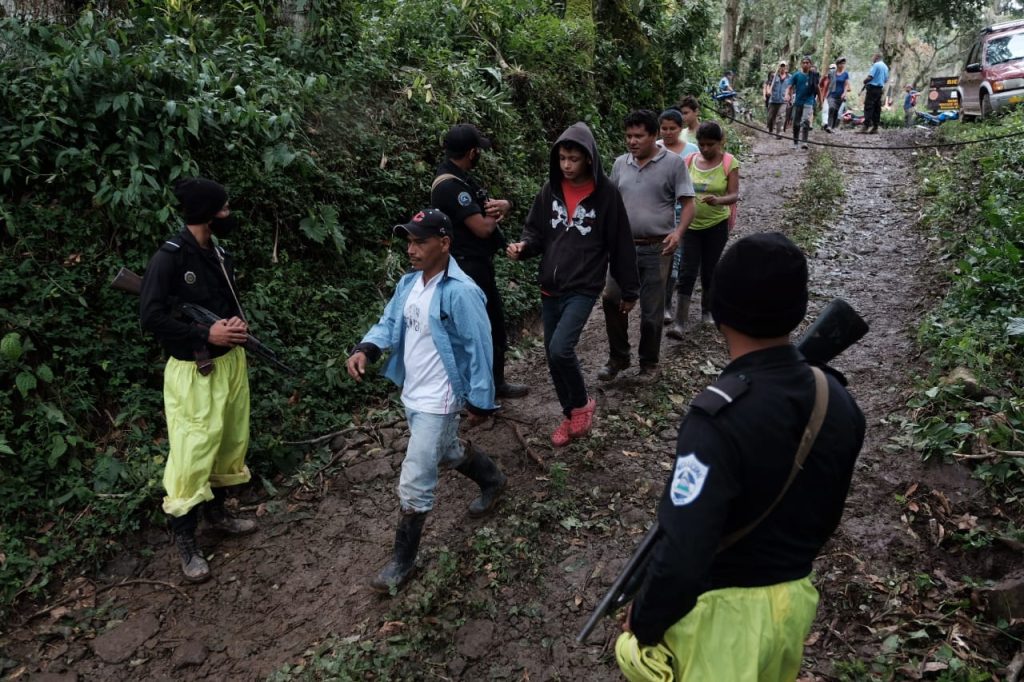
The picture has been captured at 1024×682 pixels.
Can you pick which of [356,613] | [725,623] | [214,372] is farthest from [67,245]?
[725,623]

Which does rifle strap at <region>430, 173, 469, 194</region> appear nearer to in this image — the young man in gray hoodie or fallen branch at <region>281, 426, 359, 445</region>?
the young man in gray hoodie

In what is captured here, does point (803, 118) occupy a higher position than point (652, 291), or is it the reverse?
point (803, 118)

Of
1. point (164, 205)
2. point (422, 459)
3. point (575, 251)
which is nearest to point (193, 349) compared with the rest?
point (422, 459)

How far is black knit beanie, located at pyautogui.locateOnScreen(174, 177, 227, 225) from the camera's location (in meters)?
3.87

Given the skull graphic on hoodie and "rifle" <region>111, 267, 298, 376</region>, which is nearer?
"rifle" <region>111, 267, 298, 376</region>

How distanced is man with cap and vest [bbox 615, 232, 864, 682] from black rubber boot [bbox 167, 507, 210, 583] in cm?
315

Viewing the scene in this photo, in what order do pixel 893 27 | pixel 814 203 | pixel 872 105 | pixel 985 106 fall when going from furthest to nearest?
pixel 893 27, pixel 872 105, pixel 985 106, pixel 814 203

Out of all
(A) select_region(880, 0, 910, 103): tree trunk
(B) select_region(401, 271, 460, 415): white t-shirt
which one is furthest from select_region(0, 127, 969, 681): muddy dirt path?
(A) select_region(880, 0, 910, 103): tree trunk

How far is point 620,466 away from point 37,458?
4.00 metres

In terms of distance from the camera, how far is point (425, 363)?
369 centimetres

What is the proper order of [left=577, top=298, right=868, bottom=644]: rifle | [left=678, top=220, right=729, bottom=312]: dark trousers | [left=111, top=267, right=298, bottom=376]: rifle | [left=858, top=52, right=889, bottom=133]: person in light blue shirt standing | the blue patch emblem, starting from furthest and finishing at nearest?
[left=858, top=52, right=889, bottom=133]: person in light blue shirt standing
[left=678, top=220, right=729, bottom=312]: dark trousers
[left=111, top=267, right=298, bottom=376]: rifle
[left=577, top=298, right=868, bottom=644]: rifle
the blue patch emblem

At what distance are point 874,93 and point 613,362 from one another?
16270 mm

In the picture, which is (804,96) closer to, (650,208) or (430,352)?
(650,208)

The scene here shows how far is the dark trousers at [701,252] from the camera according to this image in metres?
6.54
